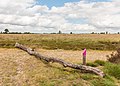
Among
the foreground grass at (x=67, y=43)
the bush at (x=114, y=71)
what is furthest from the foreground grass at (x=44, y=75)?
the foreground grass at (x=67, y=43)

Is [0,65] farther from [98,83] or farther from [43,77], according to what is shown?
[98,83]

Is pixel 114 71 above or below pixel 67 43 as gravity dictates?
above

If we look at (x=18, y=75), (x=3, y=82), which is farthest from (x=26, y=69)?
(x=3, y=82)

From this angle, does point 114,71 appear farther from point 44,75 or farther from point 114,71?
point 44,75

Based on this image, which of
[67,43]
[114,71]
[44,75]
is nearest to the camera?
[44,75]

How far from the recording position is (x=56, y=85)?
13.0 metres

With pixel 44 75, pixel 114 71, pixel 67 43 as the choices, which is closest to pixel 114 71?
pixel 114 71

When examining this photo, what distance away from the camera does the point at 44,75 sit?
14.6 meters

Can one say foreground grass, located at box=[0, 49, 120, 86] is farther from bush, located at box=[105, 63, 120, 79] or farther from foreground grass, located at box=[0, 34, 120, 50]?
foreground grass, located at box=[0, 34, 120, 50]

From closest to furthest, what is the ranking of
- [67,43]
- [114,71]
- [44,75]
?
1. [44,75]
2. [114,71]
3. [67,43]

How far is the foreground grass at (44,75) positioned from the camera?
1351 cm

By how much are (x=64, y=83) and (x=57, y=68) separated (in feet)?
10.0

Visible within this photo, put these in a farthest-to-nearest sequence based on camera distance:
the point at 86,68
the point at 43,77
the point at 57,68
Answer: the point at 57,68 → the point at 86,68 → the point at 43,77

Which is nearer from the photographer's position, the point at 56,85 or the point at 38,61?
the point at 56,85
